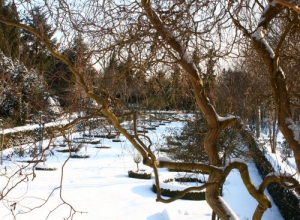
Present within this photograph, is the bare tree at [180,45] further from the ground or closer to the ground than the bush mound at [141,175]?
further from the ground

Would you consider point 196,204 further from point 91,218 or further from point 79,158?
point 79,158

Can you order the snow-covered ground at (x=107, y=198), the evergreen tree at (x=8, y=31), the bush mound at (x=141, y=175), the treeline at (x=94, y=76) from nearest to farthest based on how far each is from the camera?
the evergreen tree at (x=8, y=31) → the treeline at (x=94, y=76) → the snow-covered ground at (x=107, y=198) → the bush mound at (x=141, y=175)

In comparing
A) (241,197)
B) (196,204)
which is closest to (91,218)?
(196,204)

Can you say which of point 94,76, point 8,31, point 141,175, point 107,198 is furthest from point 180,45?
point 141,175

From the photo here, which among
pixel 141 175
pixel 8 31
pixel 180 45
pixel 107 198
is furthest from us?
pixel 141 175

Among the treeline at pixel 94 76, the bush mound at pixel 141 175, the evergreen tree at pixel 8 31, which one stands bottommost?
the bush mound at pixel 141 175

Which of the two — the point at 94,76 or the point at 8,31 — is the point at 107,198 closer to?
the point at 8,31

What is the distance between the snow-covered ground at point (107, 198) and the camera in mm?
7742

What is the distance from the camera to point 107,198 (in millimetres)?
9109

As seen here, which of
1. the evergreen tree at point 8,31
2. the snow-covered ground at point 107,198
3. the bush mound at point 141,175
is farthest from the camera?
the bush mound at point 141,175

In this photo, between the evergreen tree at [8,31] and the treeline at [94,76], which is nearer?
the evergreen tree at [8,31]

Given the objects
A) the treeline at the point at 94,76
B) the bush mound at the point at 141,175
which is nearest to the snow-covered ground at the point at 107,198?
the bush mound at the point at 141,175

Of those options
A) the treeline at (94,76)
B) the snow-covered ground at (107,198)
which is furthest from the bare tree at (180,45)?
the snow-covered ground at (107,198)

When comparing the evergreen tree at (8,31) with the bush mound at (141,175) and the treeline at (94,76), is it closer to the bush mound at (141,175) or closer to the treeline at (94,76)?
the treeline at (94,76)
